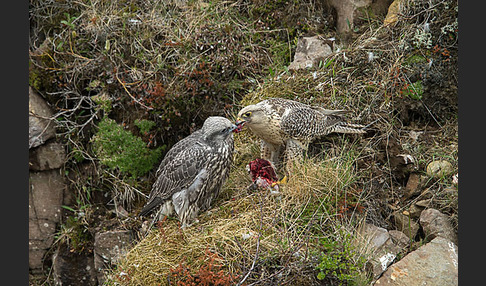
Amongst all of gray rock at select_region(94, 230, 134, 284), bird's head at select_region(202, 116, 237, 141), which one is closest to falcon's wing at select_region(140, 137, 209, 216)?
bird's head at select_region(202, 116, 237, 141)

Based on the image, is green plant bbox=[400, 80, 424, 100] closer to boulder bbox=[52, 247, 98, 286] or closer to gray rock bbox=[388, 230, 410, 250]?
Answer: gray rock bbox=[388, 230, 410, 250]

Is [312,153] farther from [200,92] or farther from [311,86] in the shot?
[200,92]

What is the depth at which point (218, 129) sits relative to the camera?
15.5 ft

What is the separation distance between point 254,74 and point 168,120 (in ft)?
3.90

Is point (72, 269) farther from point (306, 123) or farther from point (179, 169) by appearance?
point (306, 123)

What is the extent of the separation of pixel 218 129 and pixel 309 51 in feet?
6.85

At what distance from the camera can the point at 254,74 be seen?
6.27 m

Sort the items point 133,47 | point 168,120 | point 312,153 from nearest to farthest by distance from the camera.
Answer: point 312,153, point 168,120, point 133,47

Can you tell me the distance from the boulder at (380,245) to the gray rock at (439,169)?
2.63 ft

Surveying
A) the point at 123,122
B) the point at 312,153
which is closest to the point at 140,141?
A: the point at 123,122

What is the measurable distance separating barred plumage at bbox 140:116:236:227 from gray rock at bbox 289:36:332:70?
1.78 meters

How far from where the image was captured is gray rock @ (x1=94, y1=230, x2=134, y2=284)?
557cm

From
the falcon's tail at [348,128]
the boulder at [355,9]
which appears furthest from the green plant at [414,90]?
the boulder at [355,9]

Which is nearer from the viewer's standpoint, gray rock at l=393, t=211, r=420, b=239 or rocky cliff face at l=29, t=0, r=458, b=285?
gray rock at l=393, t=211, r=420, b=239
